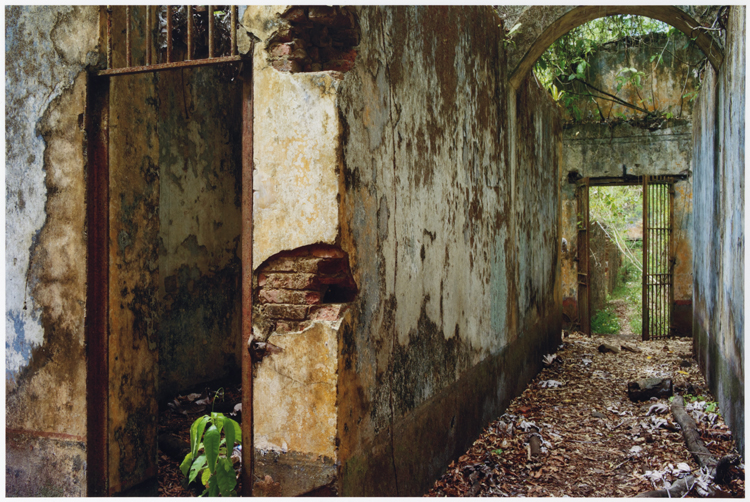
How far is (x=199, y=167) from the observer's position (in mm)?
5512

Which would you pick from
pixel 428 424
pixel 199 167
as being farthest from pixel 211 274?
pixel 428 424

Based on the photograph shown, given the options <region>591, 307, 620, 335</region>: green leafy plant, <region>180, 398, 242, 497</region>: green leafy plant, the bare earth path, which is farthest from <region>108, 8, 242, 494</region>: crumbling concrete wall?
<region>591, 307, 620, 335</region>: green leafy plant

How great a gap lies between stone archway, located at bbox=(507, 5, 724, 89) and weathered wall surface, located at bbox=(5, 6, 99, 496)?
3.96 metres

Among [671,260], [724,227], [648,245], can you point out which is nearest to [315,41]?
[724,227]

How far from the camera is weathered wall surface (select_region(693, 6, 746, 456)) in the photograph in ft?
14.0

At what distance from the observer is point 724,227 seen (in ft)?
17.0

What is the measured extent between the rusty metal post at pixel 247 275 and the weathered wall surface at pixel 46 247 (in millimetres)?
971

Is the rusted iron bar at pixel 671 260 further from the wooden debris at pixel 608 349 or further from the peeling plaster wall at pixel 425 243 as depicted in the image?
the peeling plaster wall at pixel 425 243

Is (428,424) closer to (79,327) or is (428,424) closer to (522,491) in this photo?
(522,491)

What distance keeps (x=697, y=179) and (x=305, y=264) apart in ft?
22.6

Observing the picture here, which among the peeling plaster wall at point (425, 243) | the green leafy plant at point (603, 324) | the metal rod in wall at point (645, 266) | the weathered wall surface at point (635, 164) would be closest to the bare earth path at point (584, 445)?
the peeling plaster wall at point (425, 243)

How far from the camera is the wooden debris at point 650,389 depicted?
5863 mm

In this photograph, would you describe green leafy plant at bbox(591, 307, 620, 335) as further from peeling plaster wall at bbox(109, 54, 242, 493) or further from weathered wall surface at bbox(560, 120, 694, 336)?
peeling plaster wall at bbox(109, 54, 242, 493)

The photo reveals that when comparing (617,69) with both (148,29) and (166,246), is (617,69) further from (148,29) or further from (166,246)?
(148,29)
